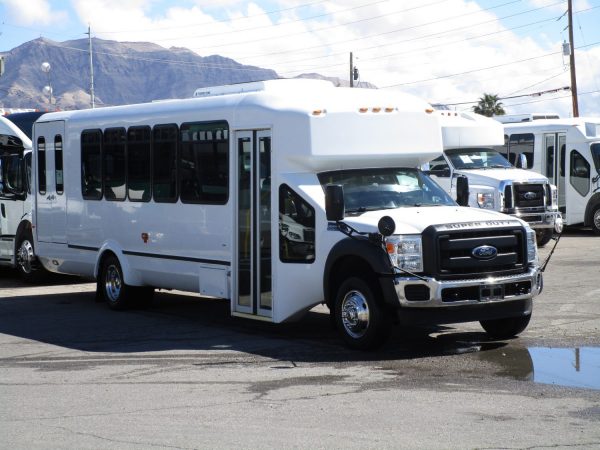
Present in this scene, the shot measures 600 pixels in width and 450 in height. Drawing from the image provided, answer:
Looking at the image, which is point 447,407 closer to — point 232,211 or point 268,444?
point 268,444

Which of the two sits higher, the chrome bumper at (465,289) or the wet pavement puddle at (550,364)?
the chrome bumper at (465,289)

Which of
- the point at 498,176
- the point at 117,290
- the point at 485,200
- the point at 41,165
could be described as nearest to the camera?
the point at 117,290

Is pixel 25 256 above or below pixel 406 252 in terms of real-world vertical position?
below

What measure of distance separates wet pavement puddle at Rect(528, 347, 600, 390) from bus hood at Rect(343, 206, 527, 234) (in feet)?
4.51

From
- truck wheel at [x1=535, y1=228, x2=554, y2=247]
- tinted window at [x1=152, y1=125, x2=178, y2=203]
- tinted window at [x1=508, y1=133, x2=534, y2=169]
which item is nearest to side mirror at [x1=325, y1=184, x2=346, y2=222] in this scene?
tinted window at [x1=152, y1=125, x2=178, y2=203]

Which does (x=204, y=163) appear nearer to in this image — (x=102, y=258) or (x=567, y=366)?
(x=102, y=258)

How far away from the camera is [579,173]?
90.1ft

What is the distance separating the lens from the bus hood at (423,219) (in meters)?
10.7

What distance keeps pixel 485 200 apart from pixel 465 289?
1240cm

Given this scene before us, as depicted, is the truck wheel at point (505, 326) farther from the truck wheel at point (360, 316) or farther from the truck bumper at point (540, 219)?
the truck bumper at point (540, 219)

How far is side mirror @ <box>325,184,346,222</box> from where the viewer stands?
11.1 m

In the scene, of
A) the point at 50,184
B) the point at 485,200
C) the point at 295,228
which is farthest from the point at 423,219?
the point at 485,200

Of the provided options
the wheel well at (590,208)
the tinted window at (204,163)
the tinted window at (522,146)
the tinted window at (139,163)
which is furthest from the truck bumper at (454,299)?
the tinted window at (522,146)

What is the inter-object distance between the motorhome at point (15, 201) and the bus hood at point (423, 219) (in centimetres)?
962
